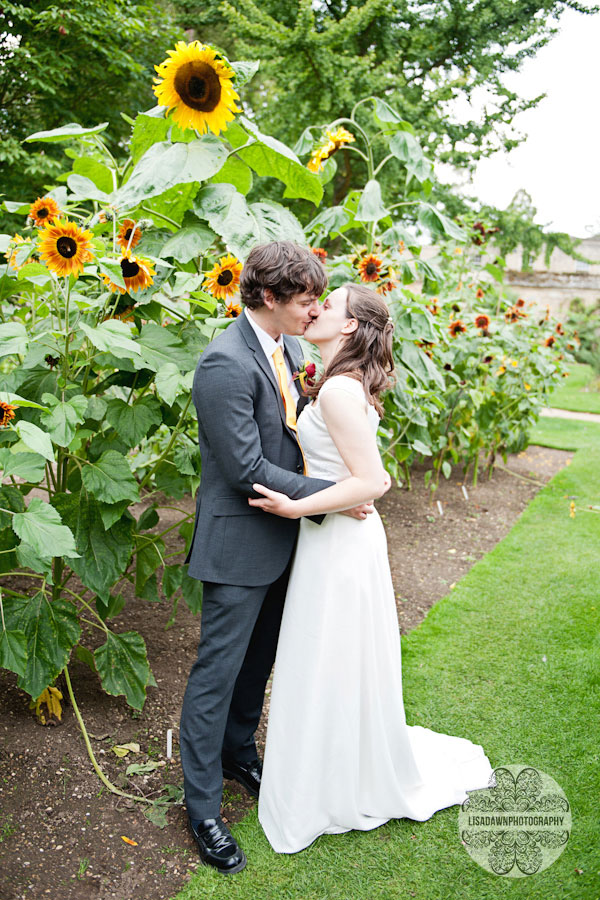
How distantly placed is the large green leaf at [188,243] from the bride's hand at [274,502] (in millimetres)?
719

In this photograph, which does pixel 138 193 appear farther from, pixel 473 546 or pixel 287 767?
pixel 473 546

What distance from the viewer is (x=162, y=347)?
7.00ft

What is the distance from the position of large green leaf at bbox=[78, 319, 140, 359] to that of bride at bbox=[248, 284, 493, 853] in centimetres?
52

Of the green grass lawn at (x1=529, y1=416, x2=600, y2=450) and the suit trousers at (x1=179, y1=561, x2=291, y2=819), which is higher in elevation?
the suit trousers at (x1=179, y1=561, x2=291, y2=819)

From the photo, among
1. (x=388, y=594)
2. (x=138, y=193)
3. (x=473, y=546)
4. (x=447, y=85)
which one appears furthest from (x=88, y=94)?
Result: (x=388, y=594)

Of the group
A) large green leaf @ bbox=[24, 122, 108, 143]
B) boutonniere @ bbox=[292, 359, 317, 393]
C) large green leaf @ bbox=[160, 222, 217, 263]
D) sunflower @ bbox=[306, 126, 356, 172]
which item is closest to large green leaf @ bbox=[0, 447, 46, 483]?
large green leaf @ bbox=[160, 222, 217, 263]

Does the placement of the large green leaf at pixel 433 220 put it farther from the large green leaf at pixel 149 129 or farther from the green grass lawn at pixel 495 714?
the green grass lawn at pixel 495 714

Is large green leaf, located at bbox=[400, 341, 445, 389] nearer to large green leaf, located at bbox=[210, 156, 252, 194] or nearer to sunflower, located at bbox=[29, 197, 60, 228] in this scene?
large green leaf, located at bbox=[210, 156, 252, 194]

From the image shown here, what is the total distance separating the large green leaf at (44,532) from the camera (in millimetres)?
1647

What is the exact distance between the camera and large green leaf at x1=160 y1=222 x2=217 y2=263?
2.09 meters

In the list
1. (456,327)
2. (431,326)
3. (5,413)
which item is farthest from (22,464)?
(456,327)

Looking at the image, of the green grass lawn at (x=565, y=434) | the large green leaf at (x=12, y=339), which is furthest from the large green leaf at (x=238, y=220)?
the green grass lawn at (x=565, y=434)

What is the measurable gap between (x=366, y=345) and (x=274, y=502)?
20.5 inches

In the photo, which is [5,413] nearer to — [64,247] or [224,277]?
[64,247]
